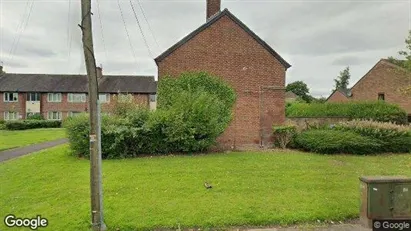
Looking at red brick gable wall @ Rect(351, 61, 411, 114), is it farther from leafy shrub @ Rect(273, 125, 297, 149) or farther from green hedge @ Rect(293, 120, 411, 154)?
leafy shrub @ Rect(273, 125, 297, 149)

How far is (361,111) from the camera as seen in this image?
28.0 metres

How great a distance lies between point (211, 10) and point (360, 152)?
12763 mm

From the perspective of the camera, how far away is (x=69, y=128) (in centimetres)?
1438

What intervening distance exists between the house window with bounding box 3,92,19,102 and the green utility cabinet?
52693mm

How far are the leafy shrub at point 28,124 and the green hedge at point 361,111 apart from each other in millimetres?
31884

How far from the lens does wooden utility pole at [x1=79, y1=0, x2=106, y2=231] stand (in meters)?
6.02

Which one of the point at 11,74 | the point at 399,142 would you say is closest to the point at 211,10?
the point at 399,142

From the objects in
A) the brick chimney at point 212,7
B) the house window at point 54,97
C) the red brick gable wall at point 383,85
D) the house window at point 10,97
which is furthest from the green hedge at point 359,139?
the house window at point 10,97

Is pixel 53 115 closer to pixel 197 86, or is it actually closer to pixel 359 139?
pixel 197 86

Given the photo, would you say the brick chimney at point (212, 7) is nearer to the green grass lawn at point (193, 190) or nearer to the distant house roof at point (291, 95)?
the green grass lawn at point (193, 190)

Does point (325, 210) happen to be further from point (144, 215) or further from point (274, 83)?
point (274, 83)

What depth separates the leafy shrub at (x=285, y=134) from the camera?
17047 millimetres

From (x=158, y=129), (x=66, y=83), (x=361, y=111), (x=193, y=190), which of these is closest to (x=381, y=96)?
(x=361, y=111)

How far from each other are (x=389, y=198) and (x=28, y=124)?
4250 centimetres
